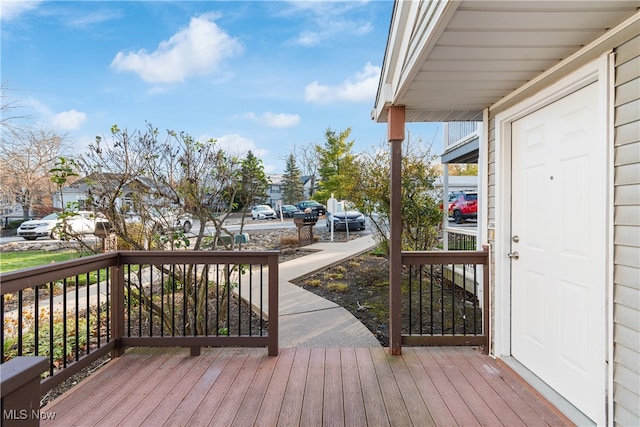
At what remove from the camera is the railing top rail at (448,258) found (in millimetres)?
2754

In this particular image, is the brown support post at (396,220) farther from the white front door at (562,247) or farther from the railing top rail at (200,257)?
the railing top rail at (200,257)

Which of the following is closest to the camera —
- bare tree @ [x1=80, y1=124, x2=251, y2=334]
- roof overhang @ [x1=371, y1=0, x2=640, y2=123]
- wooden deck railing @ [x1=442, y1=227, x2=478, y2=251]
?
roof overhang @ [x1=371, y1=0, x2=640, y2=123]

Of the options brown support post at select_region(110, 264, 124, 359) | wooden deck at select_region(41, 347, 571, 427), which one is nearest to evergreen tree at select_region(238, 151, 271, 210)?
brown support post at select_region(110, 264, 124, 359)

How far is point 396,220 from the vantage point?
9.04 ft

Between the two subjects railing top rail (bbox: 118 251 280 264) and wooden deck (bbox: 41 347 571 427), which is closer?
wooden deck (bbox: 41 347 571 427)

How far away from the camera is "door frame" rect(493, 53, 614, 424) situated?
163 centimetres

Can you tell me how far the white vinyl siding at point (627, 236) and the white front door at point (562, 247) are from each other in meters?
0.08

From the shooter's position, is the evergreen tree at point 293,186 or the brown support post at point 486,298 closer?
the brown support post at point 486,298

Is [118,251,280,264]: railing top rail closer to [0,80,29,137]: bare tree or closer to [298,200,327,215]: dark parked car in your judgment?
[0,80,29,137]: bare tree

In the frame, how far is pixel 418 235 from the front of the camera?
5.87 m

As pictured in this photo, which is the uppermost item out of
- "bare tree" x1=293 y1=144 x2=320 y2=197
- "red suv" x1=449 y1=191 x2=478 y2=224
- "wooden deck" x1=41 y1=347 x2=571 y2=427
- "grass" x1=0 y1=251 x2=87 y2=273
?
"bare tree" x1=293 y1=144 x2=320 y2=197

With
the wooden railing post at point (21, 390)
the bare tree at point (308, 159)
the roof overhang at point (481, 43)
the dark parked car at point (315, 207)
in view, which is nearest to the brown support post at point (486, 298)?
the roof overhang at point (481, 43)

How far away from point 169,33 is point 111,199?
3.83 m

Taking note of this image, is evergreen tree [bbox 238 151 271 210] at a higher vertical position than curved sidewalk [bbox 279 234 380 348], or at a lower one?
higher
